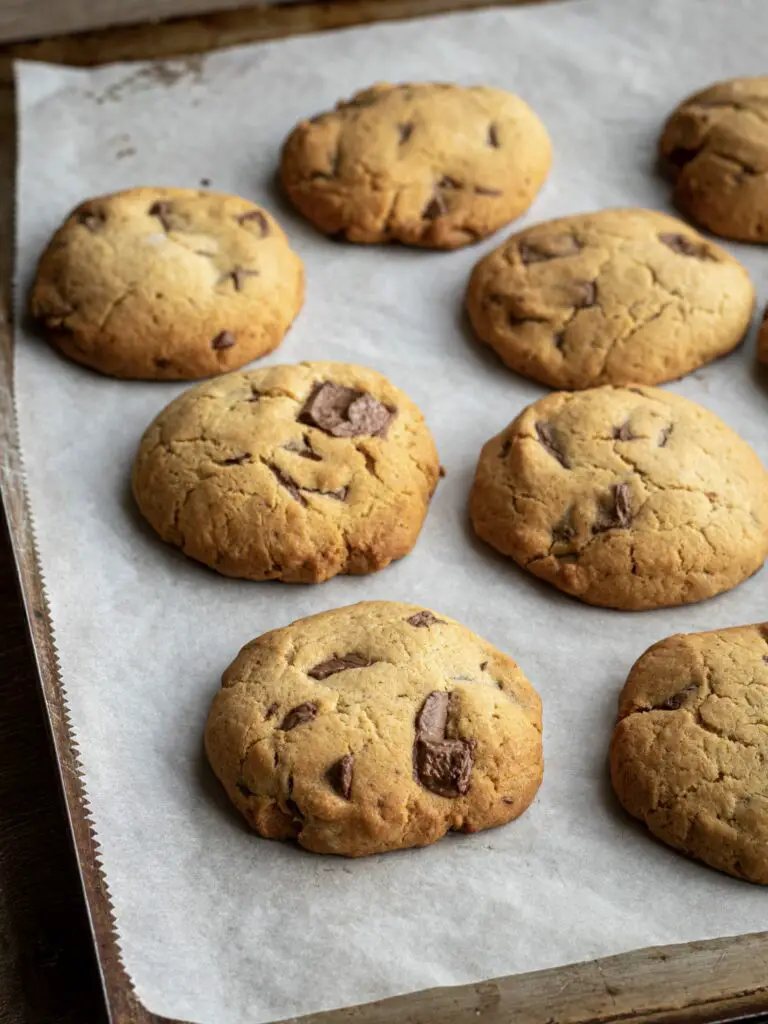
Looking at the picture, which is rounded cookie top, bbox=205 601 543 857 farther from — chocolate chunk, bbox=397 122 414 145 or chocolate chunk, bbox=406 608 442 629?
chocolate chunk, bbox=397 122 414 145

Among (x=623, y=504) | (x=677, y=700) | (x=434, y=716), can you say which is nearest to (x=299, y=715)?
(x=434, y=716)

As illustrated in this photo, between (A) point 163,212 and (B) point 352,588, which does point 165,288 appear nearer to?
(A) point 163,212

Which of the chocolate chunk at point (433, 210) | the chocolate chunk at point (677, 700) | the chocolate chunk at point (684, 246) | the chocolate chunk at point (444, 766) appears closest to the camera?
the chocolate chunk at point (444, 766)

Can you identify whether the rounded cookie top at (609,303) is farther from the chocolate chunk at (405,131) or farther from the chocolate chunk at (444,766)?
the chocolate chunk at (444,766)

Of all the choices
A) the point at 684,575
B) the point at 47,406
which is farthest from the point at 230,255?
the point at 684,575

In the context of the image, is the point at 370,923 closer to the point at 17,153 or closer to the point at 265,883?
the point at 265,883

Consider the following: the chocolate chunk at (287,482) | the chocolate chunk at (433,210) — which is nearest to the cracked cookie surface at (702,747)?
the chocolate chunk at (287,482)
